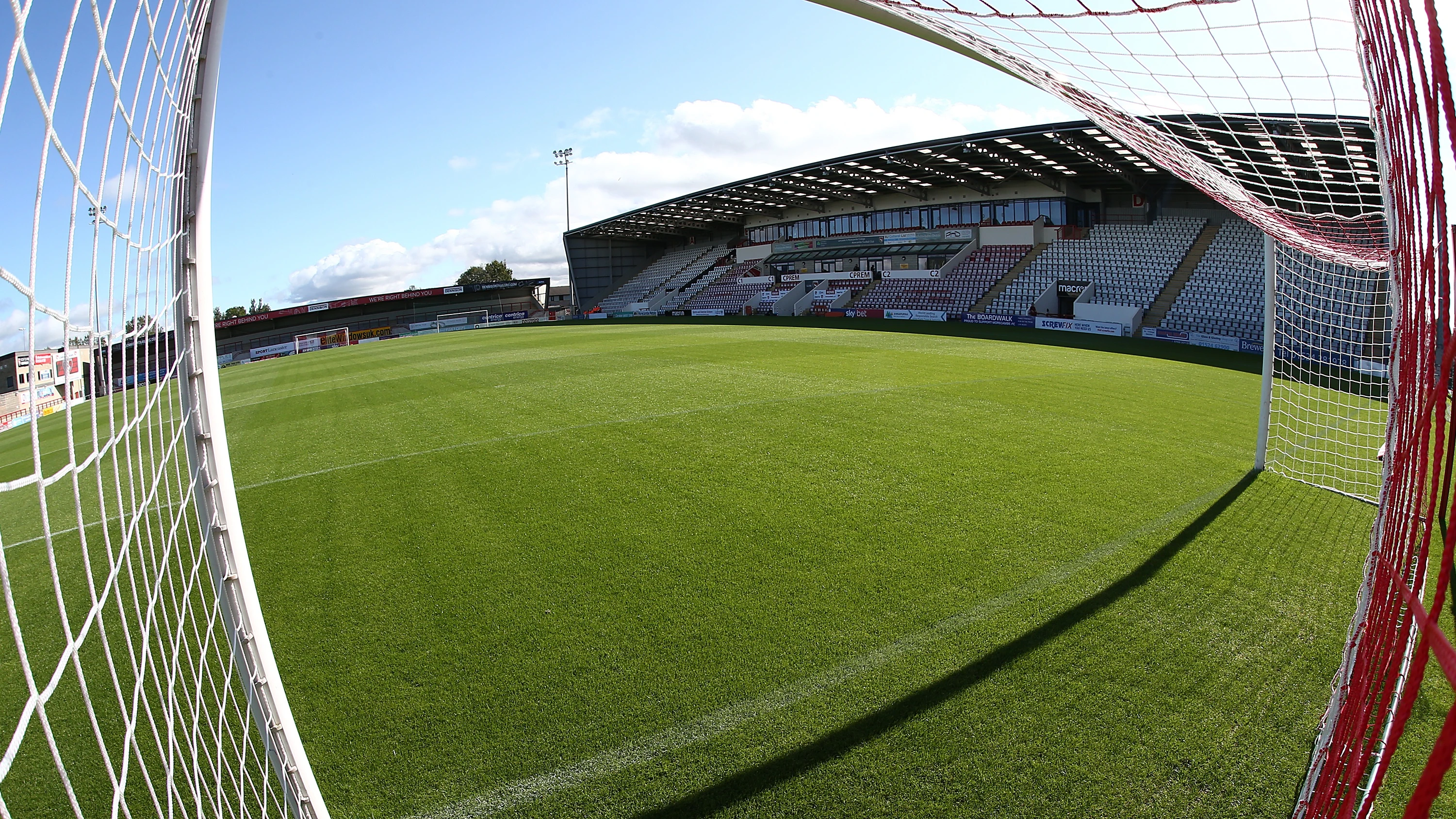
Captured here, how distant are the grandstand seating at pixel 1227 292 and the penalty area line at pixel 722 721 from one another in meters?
19.5

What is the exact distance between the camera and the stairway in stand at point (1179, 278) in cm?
2402

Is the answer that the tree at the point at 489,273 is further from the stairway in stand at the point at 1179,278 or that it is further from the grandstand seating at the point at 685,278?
the stairway in stand at the point at 1179,278

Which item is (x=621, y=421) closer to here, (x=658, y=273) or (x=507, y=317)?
(x=658, y=273)

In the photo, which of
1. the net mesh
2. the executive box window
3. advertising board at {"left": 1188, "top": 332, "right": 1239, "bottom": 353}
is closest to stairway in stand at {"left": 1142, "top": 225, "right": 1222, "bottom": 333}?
advertising board at {"left": 1188, "top": 332, "right": 1239, "bottom": 353}

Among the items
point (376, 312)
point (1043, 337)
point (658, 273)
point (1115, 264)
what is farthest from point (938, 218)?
point (376, 312)

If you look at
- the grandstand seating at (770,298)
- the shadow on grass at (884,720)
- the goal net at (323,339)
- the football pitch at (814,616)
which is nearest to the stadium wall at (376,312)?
the goal net at (323,339)

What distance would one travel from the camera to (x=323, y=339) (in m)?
48.0

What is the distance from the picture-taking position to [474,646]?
4.11m

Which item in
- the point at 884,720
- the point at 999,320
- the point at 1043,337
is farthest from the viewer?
the point at 999,320

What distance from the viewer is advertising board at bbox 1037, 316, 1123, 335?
2330 cm

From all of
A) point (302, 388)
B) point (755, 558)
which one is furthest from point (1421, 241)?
point (302, 388)

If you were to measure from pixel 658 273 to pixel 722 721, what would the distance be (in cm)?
5219

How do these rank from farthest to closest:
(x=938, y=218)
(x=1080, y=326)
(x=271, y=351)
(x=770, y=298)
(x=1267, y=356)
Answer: (x=770, y=298) < (x=271, y=351) < (x=938, y=218) < (x=1080, y=326) < (x=1267, y=356)

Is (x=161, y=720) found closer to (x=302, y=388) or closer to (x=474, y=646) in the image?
(x=474, y=646)
